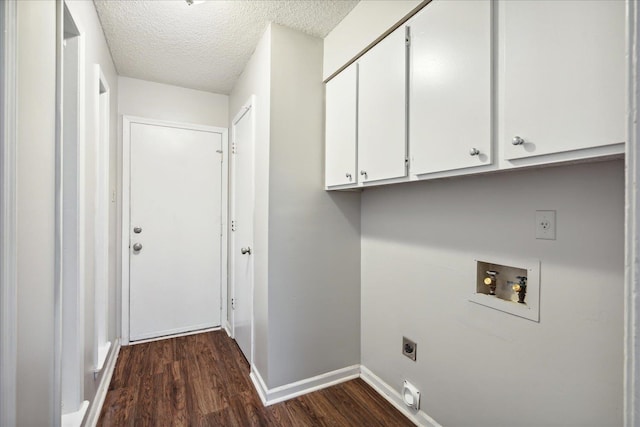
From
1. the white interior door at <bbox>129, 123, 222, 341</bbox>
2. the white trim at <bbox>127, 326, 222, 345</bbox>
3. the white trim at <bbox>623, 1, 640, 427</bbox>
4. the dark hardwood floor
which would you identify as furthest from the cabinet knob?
the white trim at <bbox>127, 326, 222, 345</bbox>

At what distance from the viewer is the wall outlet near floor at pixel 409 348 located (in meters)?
1.70

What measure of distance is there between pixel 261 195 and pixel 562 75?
1617 mm

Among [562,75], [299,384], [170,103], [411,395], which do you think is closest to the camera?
[562,75]

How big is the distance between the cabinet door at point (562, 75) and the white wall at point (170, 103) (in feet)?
8.66

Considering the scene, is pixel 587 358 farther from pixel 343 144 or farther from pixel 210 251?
pixel 210 251

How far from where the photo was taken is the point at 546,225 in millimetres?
1122

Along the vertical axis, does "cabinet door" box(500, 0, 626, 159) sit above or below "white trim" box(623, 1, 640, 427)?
above

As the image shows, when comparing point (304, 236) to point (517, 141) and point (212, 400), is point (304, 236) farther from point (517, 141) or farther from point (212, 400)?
point (517, 141)

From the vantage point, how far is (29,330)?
33.6 inches

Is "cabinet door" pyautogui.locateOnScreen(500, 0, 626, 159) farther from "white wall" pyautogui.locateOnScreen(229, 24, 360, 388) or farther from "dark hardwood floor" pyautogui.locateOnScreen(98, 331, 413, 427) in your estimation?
"dark hardwood floor" pyautogui.locateOnScreen(98, 331, 413, 427)

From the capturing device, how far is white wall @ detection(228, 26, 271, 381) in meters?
1.90

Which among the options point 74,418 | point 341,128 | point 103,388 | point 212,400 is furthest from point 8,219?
point 103,388

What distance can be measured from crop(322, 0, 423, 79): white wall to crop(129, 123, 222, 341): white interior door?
1.56 meters

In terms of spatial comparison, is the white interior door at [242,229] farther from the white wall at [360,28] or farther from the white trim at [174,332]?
the white wall at [360,28]
